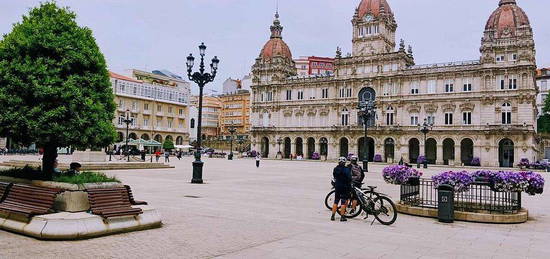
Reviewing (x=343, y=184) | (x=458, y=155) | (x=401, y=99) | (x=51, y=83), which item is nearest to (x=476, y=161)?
(x=458, y=155)

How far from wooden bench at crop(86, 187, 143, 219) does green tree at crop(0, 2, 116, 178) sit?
1.63m

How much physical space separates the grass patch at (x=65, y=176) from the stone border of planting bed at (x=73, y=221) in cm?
23

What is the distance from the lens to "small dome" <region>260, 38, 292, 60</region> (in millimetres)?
80438

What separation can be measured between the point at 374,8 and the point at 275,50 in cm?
1945

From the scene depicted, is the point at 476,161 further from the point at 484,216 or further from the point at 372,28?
the point at 484,216

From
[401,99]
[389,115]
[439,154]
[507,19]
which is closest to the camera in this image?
[507,19]

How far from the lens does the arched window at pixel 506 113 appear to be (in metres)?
56.3

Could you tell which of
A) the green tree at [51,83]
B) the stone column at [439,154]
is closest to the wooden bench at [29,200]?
the green tree at [51,83]

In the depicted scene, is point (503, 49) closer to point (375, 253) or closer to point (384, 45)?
point (384, 45)

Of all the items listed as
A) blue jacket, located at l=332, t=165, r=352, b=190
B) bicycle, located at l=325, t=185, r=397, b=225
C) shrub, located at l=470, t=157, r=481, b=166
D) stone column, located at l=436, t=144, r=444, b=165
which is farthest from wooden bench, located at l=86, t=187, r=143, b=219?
stone column, located at l=436, t=144, r=444, b=165

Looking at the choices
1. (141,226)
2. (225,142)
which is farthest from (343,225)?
→ (225,142)

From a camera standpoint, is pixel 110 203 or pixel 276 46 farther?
pixel 276 46

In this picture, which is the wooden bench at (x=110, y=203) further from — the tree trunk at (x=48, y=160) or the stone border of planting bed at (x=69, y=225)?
the tree trunk at (x=48, y=160)

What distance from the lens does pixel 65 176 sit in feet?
32.2
